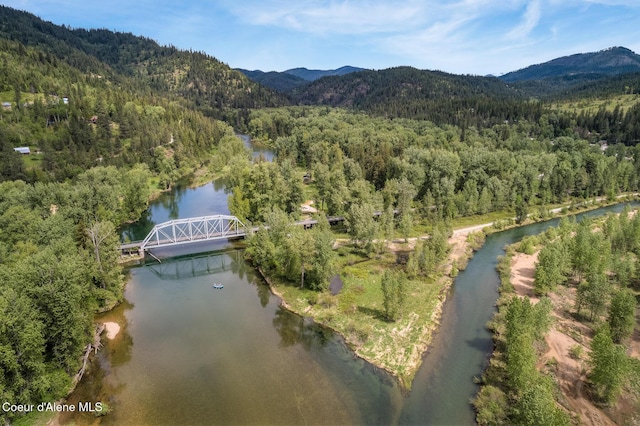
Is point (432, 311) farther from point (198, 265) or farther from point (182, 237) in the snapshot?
point (182, 237)

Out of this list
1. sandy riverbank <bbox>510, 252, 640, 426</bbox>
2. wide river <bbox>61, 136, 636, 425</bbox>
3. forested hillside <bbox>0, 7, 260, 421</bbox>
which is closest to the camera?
forested hillside <bbox>0, 7, 260, 421</bbox>

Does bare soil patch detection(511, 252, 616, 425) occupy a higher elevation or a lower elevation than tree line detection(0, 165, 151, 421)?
lower

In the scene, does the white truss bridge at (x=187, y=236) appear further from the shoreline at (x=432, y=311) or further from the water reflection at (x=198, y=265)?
the shoreline at (x=432, y=311)

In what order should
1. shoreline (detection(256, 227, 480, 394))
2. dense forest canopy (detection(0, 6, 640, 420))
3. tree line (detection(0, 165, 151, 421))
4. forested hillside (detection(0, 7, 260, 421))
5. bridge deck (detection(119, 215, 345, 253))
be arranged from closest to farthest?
1. tree line (detection(0, 165, 151, 421))
2. forested hillside (detection(0, 7, 260, 421))
3. dense forest canopy (detection(0, 6, 640, 420))
4. shoreline (detection(256, 227, 480, 394))
5. bridge deck (detection(119, 215, 345, 253))

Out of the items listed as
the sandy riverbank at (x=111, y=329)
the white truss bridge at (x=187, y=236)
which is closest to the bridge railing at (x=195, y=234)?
the white truss bridge at (x=187, y=236)

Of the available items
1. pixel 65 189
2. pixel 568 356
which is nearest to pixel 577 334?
pixel 568 356

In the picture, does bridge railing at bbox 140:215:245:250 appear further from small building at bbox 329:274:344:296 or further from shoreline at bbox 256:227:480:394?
small building at bbox 329:274:344:296

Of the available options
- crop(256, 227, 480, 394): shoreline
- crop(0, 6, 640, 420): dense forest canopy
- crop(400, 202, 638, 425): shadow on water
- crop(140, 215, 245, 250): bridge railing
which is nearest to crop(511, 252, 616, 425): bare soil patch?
crop(400, 202, 638, 425): shadow on water
